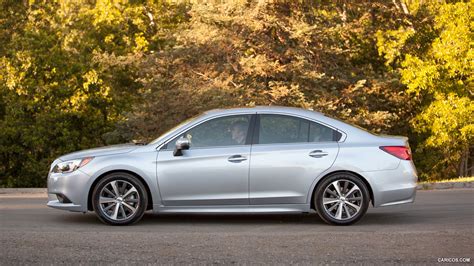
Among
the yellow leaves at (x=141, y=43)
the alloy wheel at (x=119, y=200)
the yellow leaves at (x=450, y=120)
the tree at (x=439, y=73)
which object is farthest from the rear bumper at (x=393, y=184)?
the yellow leaves at (x=141, y=43)

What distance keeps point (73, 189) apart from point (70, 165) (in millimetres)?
313

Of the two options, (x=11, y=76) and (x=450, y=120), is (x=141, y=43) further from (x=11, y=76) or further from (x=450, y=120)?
(x=450, y=120)

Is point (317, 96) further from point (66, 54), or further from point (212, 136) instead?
point (212, 136)

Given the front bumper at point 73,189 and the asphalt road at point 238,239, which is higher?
the front bumper at point 73,189

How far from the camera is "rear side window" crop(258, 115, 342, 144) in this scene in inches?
482

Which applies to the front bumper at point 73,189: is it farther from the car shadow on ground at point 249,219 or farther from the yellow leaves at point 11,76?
the yellow leaves at point 11,76

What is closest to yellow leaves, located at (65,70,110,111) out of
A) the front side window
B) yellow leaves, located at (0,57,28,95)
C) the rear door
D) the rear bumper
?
yellow leaves, located at (0,57,28,95)

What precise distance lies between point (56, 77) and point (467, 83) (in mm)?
15480

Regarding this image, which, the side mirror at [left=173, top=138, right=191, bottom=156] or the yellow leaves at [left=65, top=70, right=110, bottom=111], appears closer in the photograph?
the side mirror at [left=173, top=138, right=191, bottom=156]

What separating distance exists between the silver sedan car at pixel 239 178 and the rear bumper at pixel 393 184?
0.01 m

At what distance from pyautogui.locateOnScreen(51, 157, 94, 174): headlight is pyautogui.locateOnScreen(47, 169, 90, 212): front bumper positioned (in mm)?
58

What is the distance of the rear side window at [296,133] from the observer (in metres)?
12.2

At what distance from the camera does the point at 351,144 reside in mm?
12164

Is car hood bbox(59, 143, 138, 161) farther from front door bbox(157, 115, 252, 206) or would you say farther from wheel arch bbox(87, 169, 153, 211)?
front door bbox(157, 115, 252, 206)
